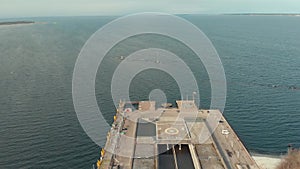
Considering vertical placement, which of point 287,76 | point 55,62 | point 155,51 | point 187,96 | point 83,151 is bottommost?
point 83,151

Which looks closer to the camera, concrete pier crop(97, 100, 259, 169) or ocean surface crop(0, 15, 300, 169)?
concrete pier crop(97, 100, 259, 169)

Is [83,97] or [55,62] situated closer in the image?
[83,97]

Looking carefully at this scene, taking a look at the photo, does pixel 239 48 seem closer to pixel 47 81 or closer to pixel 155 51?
pixel 155 51

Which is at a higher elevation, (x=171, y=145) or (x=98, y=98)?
(x=98, y=98)

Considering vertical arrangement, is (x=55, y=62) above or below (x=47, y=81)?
above

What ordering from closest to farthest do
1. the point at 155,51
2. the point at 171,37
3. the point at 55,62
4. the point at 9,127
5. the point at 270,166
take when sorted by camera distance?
the point at 270,166 < the point at 9,127 < the point at 55,62 < the point at 155,51 < the point at 171,37

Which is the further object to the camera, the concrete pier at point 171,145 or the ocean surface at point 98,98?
the ocean surface at point 98,98

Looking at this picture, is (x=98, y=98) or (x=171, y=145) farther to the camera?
(x=98, y=98)

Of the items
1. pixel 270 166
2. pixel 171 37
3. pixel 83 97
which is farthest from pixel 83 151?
pixel 171 37

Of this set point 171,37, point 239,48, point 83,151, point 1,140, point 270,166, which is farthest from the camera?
point 171,37
